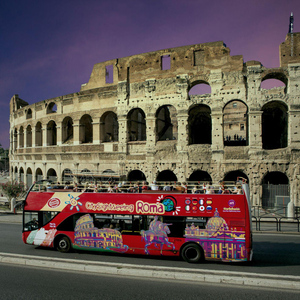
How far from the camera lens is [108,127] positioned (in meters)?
25.0

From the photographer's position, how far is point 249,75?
18219mm

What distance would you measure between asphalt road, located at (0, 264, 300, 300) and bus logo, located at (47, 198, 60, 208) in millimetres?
2711

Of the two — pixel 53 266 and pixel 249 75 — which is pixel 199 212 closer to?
pixel 53 266

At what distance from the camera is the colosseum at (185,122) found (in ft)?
58.6

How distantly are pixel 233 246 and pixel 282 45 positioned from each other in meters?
15.9

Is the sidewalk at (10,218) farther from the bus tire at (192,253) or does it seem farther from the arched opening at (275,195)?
the arched opening at (275,195)

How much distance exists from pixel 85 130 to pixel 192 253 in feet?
68.9

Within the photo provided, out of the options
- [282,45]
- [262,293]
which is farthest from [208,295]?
[282,45]

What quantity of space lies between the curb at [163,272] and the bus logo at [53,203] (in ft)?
6.10

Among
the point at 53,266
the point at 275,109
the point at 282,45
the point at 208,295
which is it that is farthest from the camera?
the point at 275,109

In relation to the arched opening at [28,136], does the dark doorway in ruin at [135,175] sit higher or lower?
lower

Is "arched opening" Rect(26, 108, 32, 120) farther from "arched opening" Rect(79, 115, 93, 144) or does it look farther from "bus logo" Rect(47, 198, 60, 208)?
"bus logo" Rect(47, 198, 60, 208)

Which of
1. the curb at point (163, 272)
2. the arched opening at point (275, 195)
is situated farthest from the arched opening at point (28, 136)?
the arched opening at point (275, 195)

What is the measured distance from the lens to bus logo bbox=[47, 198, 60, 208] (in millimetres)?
9641
